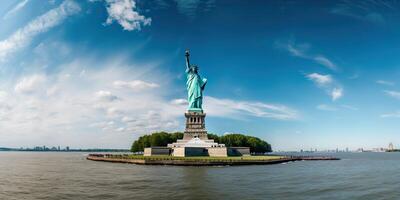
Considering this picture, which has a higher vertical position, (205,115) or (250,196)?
(205,115)

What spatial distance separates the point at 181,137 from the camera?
98125 mm

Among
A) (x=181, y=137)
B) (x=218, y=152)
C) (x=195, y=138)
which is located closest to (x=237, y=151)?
(x=218, y=152)

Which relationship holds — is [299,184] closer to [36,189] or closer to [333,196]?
[333,196]

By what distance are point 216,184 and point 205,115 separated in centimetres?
4987

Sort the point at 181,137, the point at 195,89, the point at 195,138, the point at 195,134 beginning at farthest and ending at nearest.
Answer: the point at 181,137, the point at 195,89, the point at 195,134, the point at 195,138

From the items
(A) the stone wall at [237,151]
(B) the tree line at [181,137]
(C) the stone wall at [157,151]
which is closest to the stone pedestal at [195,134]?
(C) the stone wall at [157,151]

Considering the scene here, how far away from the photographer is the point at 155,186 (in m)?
30.6

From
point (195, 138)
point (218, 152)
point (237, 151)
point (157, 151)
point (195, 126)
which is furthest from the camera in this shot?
point (195, 126)

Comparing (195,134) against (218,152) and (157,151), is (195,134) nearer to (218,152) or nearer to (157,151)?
(218,152)

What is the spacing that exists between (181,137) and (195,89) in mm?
19138

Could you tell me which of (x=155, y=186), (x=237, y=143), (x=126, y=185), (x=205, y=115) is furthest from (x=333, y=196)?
(x=237, y=143)

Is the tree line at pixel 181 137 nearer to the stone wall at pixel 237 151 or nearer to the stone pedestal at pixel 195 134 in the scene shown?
the stone pedestal at pixel 195 134

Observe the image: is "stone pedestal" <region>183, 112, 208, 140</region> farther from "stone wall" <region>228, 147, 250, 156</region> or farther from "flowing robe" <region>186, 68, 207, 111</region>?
"stone wall" <region>228, 147, 250, 156</region>

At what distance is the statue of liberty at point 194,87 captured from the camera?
83188 millimetres
